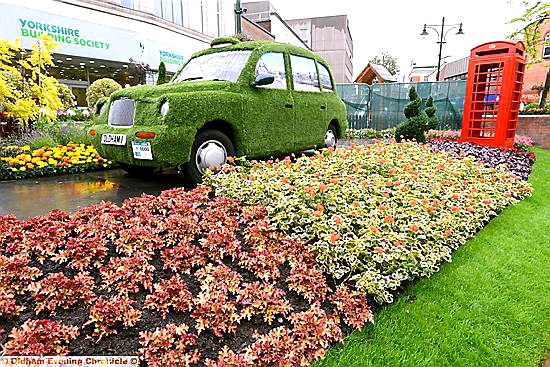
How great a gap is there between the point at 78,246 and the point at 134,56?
20.4 meters

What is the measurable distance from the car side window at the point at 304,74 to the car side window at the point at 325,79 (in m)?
0.36

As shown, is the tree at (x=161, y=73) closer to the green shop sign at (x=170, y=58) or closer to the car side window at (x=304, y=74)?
the car side window at (x=304, y=74)

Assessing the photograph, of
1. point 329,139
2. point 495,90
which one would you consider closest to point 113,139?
point 329,139

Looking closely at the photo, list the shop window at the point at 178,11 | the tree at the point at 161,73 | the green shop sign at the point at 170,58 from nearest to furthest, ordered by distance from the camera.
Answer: the tree at the point at 161,73
the green shop sign at the point at 170,58
the shop window at the point at 178,11

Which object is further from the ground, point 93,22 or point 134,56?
point 93,22

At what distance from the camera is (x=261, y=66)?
5.67m

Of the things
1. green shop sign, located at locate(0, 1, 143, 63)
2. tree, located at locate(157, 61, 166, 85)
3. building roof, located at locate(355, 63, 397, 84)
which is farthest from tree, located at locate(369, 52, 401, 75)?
tree, located at locate(157, 61, 166, 85)

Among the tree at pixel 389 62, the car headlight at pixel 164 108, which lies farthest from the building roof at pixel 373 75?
the tree at pixel 389 62

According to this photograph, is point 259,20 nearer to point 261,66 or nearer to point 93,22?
point 93,22

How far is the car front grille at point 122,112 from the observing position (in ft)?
15.8

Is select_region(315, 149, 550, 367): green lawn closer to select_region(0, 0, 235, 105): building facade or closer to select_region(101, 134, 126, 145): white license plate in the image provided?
select_region(101, 134, 126, 145): white license plate

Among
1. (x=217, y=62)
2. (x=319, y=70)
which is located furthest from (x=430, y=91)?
(x=217, y=62)

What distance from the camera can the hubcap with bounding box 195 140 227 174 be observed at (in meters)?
4.89

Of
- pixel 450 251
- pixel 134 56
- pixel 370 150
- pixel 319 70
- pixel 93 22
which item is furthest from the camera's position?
pixel 134 56
